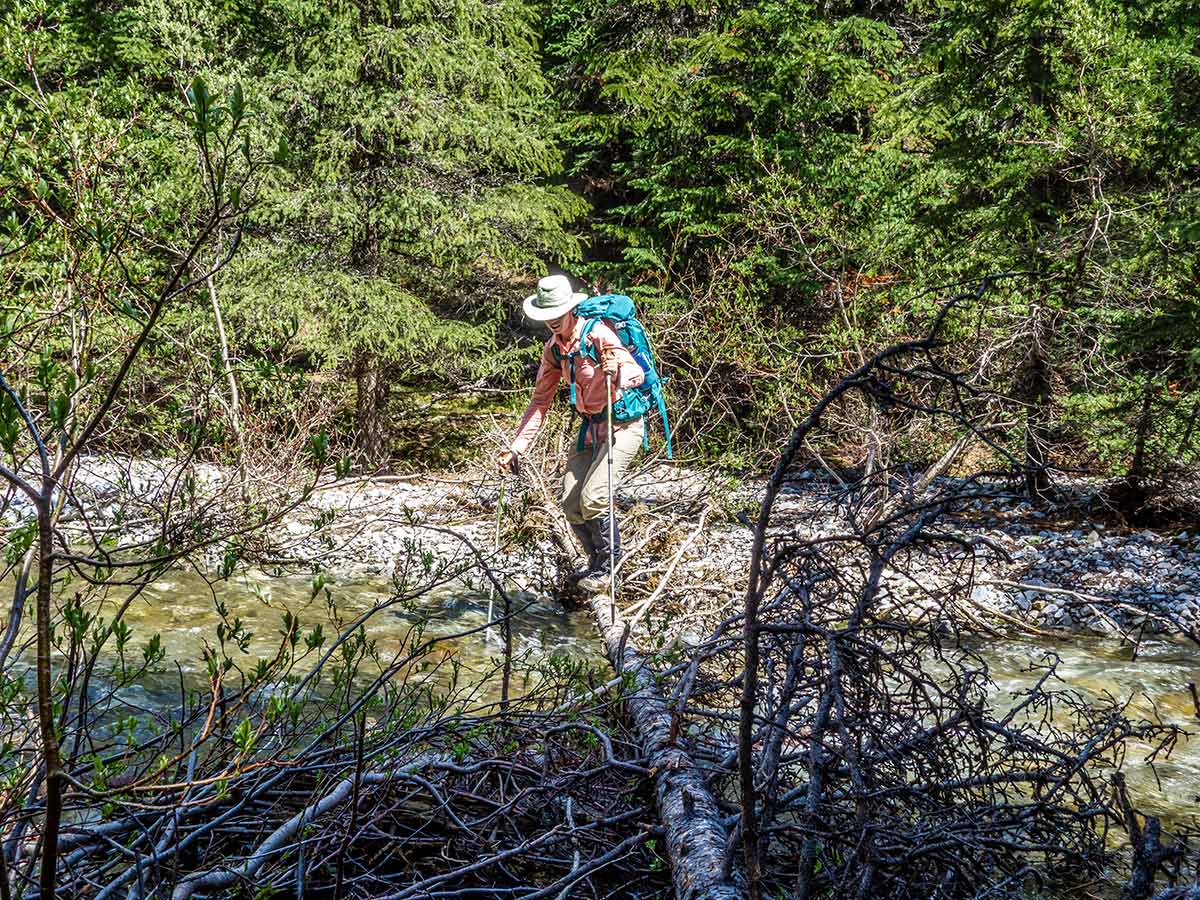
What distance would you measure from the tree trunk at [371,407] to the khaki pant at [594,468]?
6018 mm

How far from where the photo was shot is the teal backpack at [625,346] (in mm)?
6980

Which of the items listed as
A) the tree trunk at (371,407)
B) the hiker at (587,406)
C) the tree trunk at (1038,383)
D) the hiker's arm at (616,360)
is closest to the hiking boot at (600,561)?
the hiker at (587,406)

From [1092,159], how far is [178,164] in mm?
9743

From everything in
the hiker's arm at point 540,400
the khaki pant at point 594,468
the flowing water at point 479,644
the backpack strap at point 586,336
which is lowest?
the flowing water at point 479,644

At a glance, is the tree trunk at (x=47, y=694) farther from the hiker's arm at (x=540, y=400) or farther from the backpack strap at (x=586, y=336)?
the hiker's arm at (x=540, y=400)

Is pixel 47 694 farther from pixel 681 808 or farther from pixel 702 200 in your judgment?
pixel 702 200

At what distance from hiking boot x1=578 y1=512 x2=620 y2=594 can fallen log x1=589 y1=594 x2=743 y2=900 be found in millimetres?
2704

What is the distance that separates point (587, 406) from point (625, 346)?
548 millimetres

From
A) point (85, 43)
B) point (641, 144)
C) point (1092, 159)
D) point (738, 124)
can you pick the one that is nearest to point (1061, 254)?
point (1092, 159)

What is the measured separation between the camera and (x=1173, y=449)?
32.4 ft

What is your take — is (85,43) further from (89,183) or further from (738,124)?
(89,183)

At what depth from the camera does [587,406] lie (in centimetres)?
728

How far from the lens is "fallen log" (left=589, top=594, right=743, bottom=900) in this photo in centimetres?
311

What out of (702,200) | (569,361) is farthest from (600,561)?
(702,200)
